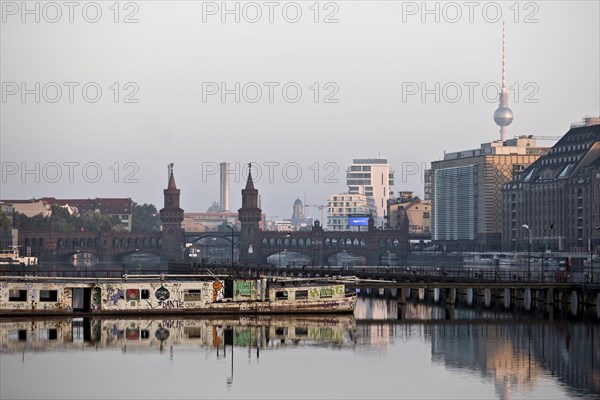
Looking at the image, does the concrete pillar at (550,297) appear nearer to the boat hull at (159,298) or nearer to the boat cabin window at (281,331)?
the boat hull at (159,298)

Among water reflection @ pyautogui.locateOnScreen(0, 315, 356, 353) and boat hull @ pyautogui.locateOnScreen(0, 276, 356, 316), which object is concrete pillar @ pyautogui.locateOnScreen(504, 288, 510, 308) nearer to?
boat hull @ pyautogui.locateOnScreen(0, 276, 356, 316)

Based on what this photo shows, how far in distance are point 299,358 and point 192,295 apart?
75.8ft

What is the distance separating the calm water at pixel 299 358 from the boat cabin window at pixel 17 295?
3018 millimetres

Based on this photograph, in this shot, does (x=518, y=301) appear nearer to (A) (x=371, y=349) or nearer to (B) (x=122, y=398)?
(A) (x=371, y=349)

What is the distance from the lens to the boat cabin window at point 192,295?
96.5 m

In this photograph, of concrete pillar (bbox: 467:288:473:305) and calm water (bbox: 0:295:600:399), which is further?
concrete pillar (bbox: 467:288:473:305)

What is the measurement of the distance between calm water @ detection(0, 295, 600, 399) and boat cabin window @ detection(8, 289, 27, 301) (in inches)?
119

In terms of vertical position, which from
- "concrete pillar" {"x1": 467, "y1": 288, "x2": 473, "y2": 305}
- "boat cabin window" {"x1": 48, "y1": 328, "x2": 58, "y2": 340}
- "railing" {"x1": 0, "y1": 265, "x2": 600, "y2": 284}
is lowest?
"boat cabin window" {"x1": 48, "y1": 328, "x2": 58, "y2": 340}

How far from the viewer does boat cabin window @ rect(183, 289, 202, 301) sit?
96500mm

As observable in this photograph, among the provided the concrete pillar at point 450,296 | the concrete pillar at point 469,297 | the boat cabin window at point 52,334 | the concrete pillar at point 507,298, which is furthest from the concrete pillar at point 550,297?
the boat cabin window at point 52,334

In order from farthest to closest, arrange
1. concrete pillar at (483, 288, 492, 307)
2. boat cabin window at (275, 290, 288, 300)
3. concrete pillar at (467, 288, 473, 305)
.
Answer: concrete pillar at (467, 288, 473, 305), concrete pillar at (483, 288, 492, 307), boat cabin window at (275, 290, 288, 300)

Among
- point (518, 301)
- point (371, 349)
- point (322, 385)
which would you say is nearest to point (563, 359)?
point (371, 349)

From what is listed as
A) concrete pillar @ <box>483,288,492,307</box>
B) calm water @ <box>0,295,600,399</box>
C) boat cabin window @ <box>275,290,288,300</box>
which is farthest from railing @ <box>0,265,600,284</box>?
calm water @ <box>0,295,600,399</box>

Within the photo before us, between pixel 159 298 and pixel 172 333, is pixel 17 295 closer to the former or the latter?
Result: pixel 159 298
